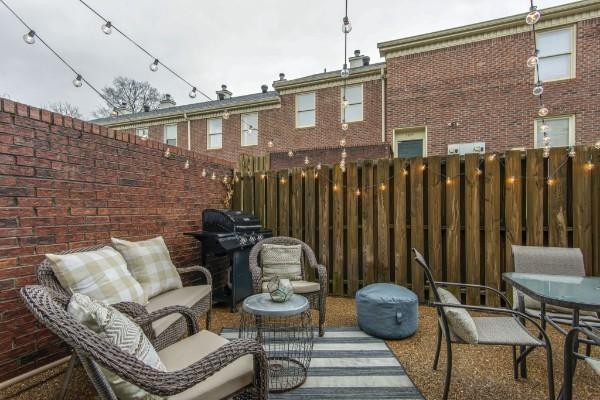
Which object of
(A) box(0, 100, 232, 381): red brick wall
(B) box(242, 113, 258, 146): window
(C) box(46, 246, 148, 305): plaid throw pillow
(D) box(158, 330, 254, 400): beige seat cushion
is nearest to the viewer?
(D) box(158, 330, 254, 400): beige seat cushion

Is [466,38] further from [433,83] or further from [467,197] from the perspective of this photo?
[467,197]

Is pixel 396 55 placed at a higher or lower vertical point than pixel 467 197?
higher

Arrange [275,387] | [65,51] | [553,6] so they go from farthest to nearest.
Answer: [553,6], [65,51], [275,387]

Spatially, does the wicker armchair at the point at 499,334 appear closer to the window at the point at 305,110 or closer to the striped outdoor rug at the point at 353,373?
the striped outdoor rug at the point at 353,373

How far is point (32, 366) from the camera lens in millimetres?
2189

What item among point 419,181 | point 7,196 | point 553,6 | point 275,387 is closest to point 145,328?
point 275,387

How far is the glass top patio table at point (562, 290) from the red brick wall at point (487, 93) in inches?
271

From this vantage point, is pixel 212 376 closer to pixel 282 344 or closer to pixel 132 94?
pixel 282 344

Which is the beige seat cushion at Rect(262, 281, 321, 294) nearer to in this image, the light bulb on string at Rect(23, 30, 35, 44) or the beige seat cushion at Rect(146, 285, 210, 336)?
the beige seat cushion at Rect(146, 285, 210, 336)

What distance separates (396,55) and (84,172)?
8865 mm

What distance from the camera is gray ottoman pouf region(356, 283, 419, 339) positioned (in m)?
2.77

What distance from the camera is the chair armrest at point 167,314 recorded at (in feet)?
5.62

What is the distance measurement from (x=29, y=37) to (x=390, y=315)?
4254mm

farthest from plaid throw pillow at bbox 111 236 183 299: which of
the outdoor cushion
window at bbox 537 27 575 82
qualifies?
window at bbox 537 27 575 82
